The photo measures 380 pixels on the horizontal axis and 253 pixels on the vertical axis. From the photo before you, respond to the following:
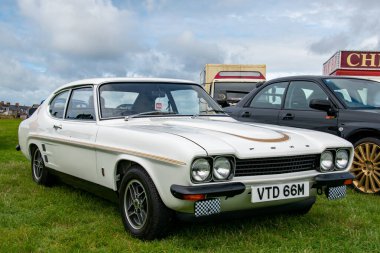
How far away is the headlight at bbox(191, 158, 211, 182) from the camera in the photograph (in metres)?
3.36

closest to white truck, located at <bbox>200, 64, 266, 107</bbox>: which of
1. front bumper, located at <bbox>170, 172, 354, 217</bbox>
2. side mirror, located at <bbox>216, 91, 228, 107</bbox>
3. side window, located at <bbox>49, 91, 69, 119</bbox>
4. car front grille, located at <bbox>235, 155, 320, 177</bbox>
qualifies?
side mirror, located at <bbox>216, 91, 228, 107</bbox>

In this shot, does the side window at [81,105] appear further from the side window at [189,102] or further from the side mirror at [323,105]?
the side mirror at [323,105]

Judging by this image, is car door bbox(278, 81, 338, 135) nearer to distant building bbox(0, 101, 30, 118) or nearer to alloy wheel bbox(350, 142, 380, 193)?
alloy wheel bbox(350, 142, 380, 193)

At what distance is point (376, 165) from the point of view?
5.70 metres

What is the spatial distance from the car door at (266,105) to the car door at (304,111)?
13 centimetres

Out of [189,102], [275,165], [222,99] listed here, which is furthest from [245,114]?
[275,165]

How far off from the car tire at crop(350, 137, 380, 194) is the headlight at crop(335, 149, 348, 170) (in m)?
1.65

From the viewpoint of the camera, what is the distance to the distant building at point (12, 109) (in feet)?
120

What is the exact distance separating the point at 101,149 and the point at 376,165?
133 inches

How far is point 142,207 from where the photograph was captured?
3842 mm

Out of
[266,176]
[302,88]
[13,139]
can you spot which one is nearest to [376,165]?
[302,88]

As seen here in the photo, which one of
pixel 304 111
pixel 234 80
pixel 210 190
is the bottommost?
pixel 210 190

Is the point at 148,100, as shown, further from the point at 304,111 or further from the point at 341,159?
the point at 304,111

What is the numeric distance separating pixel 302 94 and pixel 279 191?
10.5 feet
